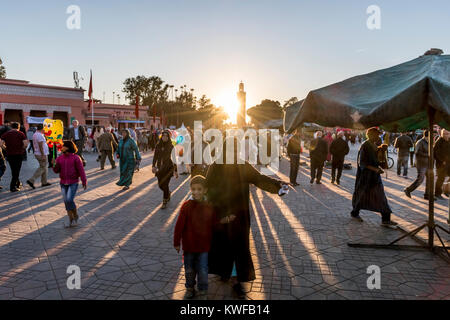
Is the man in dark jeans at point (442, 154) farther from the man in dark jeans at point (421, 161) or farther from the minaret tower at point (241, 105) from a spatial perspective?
the minaret tower at point (241, 105)

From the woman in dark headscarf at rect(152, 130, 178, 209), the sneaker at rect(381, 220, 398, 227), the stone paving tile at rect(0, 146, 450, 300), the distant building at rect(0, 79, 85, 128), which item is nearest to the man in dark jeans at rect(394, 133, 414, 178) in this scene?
the stone paving tile at rect(0, 146, 450, 300)

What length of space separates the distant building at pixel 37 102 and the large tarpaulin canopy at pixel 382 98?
32.1 m

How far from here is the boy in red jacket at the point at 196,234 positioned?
344 cm

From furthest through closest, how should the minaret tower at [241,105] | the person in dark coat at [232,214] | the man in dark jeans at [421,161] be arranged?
the minaret tower at [241,105] → the man in dark jeans at [421,161] → the person in dark coat at [232,214]

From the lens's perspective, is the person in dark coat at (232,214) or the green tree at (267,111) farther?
the green tree at (267,111)

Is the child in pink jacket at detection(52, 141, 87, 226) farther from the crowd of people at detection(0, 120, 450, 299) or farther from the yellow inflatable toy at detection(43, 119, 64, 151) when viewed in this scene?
the yellow inflatable toy at detection(43, 119, 64, 151)

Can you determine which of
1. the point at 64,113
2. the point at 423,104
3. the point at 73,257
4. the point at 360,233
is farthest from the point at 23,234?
the point at 64,113

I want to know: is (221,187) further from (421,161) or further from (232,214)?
(421,161)

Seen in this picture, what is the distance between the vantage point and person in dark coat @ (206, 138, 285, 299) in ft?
12.0

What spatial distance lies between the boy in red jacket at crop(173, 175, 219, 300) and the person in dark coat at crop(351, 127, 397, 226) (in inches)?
151

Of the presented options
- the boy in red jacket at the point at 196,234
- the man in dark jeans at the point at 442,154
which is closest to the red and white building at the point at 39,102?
the man in dark jeans at the point at 442,154
